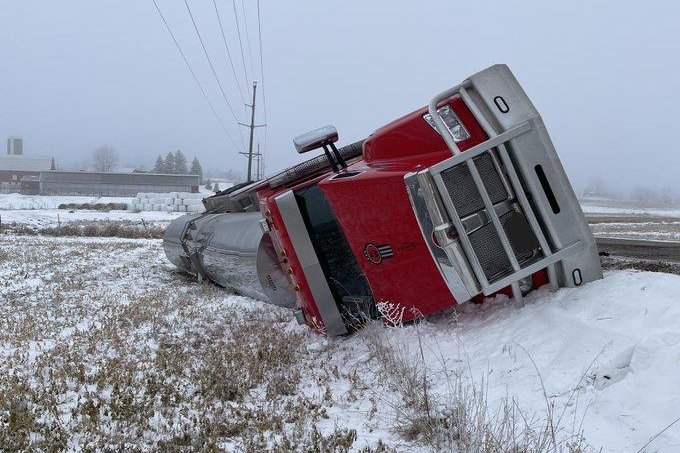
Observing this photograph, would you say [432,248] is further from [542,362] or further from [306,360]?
[306,360]

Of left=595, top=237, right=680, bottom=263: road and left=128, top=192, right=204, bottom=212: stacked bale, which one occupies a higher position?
left=128, top=192, right=204, bottom=212: stacked bale

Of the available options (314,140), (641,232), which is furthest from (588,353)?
(641,232)

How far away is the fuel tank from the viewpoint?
6.45 meters

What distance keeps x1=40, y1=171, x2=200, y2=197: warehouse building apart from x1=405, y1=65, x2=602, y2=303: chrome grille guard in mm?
67440

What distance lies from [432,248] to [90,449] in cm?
242

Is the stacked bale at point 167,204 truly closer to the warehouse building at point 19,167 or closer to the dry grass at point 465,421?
the dry grass at point 465,421

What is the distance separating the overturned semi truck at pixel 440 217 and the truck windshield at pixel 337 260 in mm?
10

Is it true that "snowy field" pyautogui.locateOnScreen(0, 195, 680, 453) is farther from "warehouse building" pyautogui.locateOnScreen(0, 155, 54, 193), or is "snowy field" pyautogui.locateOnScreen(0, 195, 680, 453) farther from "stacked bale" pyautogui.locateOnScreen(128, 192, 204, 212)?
"warehouse building" pyautogui.locateOnScreen(0, 155, 54, 193)

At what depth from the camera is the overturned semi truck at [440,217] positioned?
12.4 feet

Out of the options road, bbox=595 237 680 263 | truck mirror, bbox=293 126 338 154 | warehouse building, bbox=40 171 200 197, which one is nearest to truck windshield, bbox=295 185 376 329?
truck mirror, bbox=293 126 338 154

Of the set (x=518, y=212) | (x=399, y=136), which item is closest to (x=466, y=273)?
(x=518, y=212)

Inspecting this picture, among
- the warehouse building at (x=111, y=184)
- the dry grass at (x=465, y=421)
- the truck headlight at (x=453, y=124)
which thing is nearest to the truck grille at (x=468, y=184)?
the truck headlight at (x=453, y=124)

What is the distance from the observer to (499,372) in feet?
11.6

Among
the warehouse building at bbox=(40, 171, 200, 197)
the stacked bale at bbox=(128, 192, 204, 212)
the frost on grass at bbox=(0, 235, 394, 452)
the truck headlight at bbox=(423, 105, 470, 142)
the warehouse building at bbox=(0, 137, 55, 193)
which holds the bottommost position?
the frost on grass at bbox=(0, 235, 394, 452)
